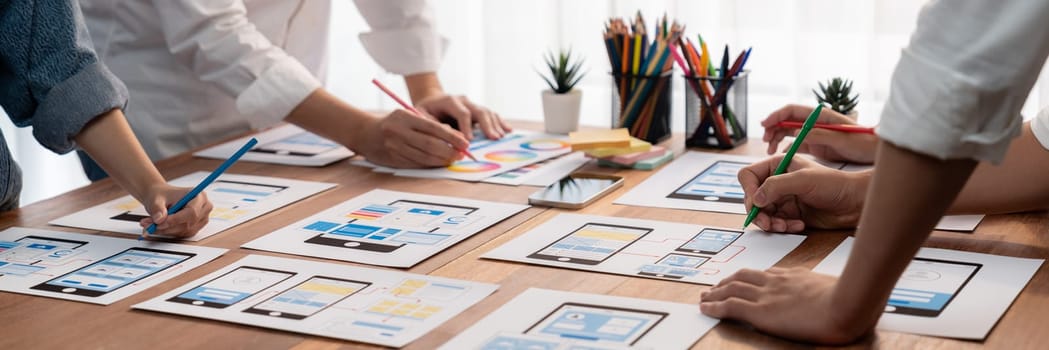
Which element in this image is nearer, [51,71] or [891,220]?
[891,220]

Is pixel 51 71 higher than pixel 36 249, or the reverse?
pixel 51 71

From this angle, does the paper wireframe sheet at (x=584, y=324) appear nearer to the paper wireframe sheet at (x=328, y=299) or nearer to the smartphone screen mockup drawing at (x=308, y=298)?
the paper wireframe sheet at (x=328, y=299)

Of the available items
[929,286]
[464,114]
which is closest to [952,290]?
[929,286]

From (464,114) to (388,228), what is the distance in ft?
1.78

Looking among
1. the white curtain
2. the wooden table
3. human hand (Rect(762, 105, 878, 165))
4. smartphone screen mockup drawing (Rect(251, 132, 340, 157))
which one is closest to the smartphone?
the wooden table

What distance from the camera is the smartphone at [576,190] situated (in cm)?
143

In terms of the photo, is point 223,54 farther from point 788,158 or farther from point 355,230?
point 788,158

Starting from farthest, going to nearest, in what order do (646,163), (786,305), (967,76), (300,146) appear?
(300,146) → (646,163) → (786,305) → (967,76)

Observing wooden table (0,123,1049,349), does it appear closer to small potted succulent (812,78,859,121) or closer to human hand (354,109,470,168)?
human hand (354,109,470,168)

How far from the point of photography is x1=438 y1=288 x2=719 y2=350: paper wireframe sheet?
97cm

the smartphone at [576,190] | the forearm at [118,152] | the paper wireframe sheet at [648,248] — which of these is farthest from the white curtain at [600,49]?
the forearm at [118,152]

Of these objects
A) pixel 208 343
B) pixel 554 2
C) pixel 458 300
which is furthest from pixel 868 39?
pixel 208 343

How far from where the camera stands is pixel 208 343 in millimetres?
1008

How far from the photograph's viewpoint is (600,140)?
1.62 m
